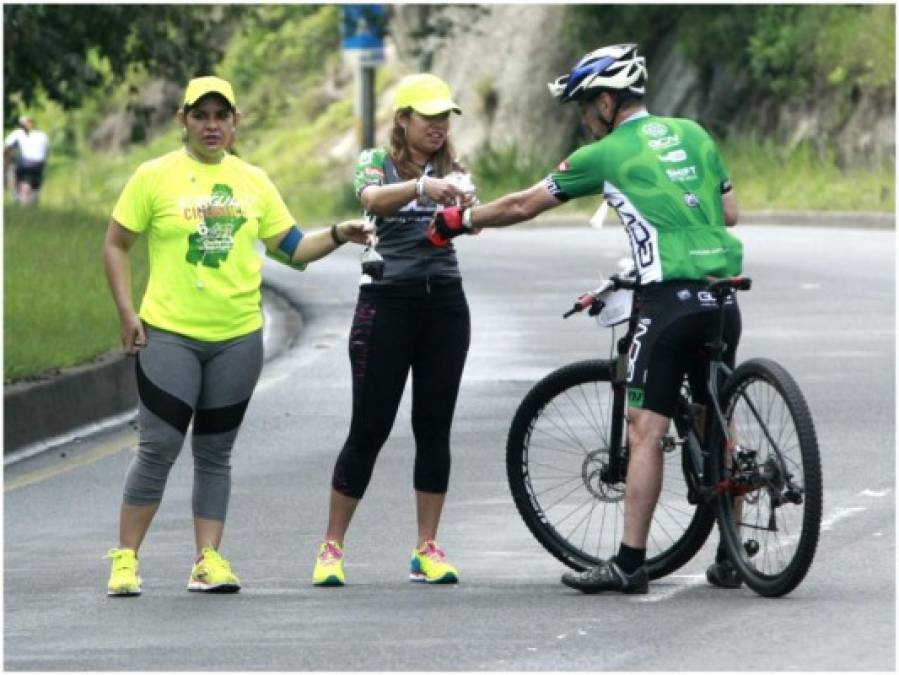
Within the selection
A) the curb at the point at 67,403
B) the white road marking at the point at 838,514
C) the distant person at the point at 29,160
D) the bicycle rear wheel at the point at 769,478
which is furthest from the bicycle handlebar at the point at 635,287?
the distant person at the point at 29,160

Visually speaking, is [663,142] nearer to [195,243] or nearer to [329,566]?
[195,243]

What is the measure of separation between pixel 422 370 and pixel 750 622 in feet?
5.73

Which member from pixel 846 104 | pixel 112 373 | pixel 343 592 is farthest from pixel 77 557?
pixel 846 104

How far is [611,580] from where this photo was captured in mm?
8734

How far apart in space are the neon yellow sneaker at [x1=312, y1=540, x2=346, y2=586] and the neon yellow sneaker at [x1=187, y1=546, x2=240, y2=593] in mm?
288

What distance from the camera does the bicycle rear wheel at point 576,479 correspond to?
9250 mm

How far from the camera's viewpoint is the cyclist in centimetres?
866

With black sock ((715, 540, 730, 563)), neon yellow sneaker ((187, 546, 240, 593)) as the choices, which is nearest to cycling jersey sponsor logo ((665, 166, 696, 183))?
black sock ((715, 540, 730, 563))

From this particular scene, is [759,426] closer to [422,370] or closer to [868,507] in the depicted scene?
[422,370]

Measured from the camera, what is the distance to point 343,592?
8.94m

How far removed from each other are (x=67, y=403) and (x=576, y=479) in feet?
18.7

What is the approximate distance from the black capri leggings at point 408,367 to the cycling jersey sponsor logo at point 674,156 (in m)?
0.92

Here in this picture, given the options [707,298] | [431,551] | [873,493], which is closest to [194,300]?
[431,551]

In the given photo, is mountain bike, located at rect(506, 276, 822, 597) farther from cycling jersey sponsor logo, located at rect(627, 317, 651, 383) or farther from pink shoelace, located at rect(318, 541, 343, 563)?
pink shoelace, located at rect(318, 541, 343, 563)
